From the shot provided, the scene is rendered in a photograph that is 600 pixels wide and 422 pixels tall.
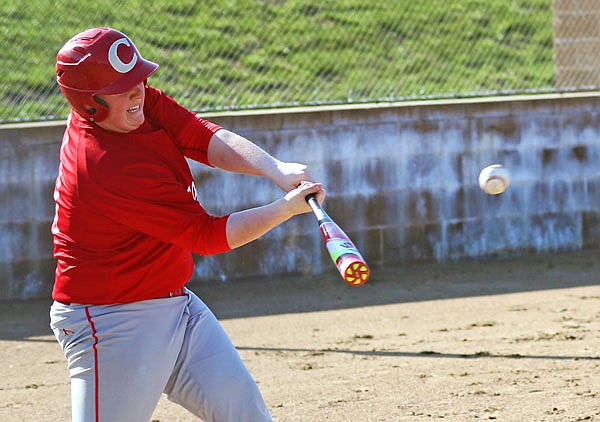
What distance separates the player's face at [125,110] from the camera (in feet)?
10.3

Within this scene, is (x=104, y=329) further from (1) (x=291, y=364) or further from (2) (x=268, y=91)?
(2) (x=268, y=91)

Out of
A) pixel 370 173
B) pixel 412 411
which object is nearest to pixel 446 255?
pixel 370 173

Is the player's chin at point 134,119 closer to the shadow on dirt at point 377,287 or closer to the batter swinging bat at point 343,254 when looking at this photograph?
the batter swinging bat at point 343,254

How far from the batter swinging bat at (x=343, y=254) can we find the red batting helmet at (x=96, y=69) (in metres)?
0.70

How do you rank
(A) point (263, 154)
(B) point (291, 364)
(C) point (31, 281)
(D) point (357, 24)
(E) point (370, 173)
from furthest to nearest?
(D) point (357, 24) → (E) point (370, 173) → (C) point (31, 281) → (B) point (291, 364) → (A) point (263, 154)

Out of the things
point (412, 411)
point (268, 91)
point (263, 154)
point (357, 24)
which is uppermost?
point (357, 24)

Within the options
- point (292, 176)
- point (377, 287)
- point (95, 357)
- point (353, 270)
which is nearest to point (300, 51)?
point (377, 287)

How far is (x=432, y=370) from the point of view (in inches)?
Result: 230

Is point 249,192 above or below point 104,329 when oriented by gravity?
above

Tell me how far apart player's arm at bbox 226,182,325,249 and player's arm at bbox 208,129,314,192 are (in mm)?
187

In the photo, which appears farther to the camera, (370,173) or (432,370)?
(370,173)

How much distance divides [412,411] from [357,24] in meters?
7.39

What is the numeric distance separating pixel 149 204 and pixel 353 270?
2.25 ft

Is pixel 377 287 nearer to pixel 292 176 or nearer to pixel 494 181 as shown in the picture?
pixel 494 181
